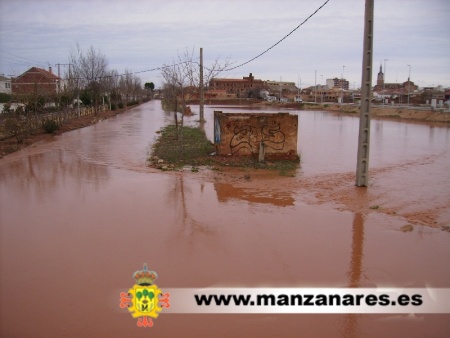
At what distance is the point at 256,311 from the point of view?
489 centimetres

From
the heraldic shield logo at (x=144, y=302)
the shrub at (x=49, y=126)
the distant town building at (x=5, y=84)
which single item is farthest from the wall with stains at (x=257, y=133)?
the distant town building at (x=5, y=84)

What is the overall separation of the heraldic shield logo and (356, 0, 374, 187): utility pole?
7804 mm

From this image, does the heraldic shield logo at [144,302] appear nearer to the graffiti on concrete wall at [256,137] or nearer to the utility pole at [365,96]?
the utility pole at [365,96]

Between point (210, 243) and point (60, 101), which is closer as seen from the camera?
point (210, 243)

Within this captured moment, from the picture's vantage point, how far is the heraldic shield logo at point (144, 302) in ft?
15.1

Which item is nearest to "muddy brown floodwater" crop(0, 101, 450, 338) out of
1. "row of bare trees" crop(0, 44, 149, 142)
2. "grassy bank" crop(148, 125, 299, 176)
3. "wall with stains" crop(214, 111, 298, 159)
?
"grassy bank" crop(148, 125, 299, 176)

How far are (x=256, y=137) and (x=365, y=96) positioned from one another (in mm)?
4972

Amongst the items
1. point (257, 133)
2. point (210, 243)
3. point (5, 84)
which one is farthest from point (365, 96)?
point (5, 84)

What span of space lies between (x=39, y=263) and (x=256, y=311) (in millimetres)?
3389

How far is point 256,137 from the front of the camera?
15.0 m

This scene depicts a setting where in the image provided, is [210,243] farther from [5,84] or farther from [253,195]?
[5,84]

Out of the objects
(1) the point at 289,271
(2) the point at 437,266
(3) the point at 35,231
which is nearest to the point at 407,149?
(2) the point at 437,266

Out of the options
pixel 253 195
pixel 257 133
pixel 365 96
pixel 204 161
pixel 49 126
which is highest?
pixel 365 96

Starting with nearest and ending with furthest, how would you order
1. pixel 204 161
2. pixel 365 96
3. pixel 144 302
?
1. pixel 144 302
2. pixel 365 96
3. pixel 204 161
